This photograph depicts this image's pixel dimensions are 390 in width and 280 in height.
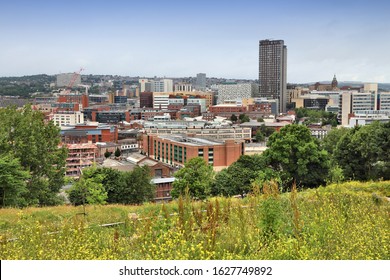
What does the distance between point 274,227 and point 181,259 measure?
721 millimetres

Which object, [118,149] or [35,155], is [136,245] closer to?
[35,155]

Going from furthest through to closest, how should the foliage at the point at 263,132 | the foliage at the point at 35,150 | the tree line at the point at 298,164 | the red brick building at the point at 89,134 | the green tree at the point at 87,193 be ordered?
the foliage at the point at 263,132 → the red brick building at the point at 89,134 → the tree line at the point at 298,164 → the green tree at the point at 87,193 → the foliage at the point at 35,150

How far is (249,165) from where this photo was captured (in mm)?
8844

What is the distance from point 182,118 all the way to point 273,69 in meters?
17.7

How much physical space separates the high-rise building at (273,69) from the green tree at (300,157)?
4094 centimetres

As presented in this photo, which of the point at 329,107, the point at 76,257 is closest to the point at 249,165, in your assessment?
the point at 76,257

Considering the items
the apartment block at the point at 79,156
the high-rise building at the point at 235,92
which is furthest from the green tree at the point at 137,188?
the high-rise building at the point at 235,92

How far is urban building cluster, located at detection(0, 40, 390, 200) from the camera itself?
17.5 meters

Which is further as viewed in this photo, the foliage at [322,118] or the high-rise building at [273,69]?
the high-rise building at [273,69]

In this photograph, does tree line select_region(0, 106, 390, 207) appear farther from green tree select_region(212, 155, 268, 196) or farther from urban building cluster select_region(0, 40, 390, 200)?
urban building cluster select_region(0, 40, 390, 200)

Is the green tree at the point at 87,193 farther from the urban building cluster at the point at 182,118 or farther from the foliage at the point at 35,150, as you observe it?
the urban building cluster at the point at 182,118

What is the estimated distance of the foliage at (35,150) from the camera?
18.7 feet

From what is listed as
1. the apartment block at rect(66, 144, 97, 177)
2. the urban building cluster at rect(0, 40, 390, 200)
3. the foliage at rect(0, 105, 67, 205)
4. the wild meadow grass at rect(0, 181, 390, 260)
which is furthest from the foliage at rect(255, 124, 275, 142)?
the wild meadow grass at rect(0, 181, 390, 260)

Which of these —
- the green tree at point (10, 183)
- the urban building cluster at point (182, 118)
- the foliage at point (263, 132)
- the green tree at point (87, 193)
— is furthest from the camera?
the foliage at point (263, 132)
